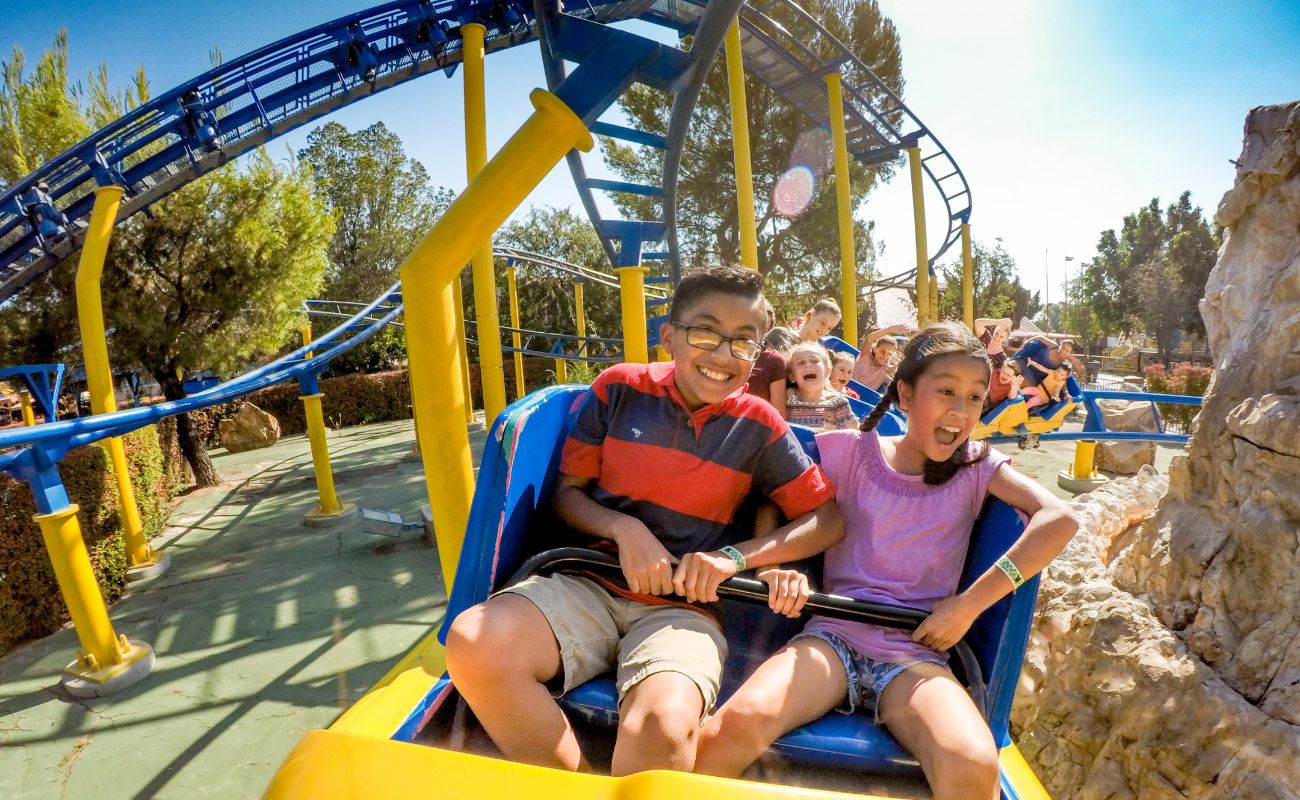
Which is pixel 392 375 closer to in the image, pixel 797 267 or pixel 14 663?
pixel 797 267

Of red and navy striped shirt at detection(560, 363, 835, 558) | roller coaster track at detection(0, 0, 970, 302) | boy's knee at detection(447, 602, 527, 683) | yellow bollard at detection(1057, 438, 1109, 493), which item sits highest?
roller coaster track at detection(0, 0, 970, 302)

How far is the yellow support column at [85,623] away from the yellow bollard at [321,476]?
A: 203cm

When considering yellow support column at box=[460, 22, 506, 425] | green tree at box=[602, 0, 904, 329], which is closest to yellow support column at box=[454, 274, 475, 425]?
yellow support column at box=[460, 22, 506, 425]

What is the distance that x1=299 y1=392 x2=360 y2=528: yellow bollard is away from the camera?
4.72 m

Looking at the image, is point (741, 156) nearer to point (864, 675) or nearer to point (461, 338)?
point (461, 338)

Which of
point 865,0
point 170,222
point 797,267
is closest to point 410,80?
point 170,222

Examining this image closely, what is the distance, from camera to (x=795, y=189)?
47.2 ft

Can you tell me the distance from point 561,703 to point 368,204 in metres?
21.7

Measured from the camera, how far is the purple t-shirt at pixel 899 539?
126 cm

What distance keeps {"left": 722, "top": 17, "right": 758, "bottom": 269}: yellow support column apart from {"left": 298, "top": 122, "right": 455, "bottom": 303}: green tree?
16537 millimetres

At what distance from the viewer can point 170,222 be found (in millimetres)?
6199

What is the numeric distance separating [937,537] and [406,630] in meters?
2.54

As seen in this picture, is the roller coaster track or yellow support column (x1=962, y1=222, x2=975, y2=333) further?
yellow support column (x1=962, y1=222, x2=975, y2=333)

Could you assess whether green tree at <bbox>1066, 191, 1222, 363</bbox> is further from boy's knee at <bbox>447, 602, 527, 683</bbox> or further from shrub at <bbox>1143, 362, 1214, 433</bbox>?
boy's knee at <bbox>447, 602, 527, 683</bbox>
